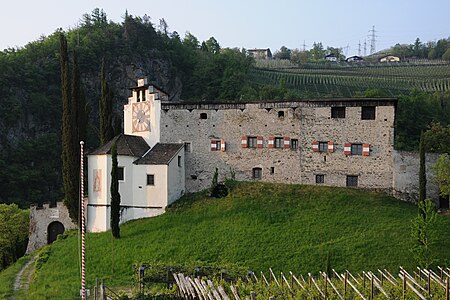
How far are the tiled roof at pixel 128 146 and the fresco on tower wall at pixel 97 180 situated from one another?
126 centimetres

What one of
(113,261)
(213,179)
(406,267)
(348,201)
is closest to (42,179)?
(213,179)

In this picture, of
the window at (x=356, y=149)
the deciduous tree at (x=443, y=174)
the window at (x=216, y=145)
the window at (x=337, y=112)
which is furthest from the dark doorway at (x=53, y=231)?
the deciduous tree at (x=443, y=174)

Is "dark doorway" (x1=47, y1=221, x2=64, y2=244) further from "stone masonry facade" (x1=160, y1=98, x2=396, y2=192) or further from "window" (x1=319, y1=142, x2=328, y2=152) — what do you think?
"window" (x1=319, y1=142, x2=328, y2=152)

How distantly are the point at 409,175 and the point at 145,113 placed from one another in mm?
18668

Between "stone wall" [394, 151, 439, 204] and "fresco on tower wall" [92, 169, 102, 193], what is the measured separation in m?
19.4

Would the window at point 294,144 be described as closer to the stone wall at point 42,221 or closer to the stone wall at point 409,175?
the stone wall at point 409,175

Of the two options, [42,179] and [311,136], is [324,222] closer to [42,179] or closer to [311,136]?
[311,136]

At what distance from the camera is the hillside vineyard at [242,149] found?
36.0 metres

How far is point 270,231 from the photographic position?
3159 cm

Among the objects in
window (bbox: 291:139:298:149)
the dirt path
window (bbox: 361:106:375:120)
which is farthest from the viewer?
window (bbox: 291:139:298:149)

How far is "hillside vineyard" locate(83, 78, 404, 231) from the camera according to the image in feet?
118

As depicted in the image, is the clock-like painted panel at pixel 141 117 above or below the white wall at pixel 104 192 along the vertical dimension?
above

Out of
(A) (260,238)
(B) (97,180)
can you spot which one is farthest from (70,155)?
(A) (260,238)

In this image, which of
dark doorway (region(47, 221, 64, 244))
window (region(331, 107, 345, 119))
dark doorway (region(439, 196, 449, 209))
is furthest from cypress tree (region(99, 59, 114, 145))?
dark doorway (region(439, 196, 449, 209))
